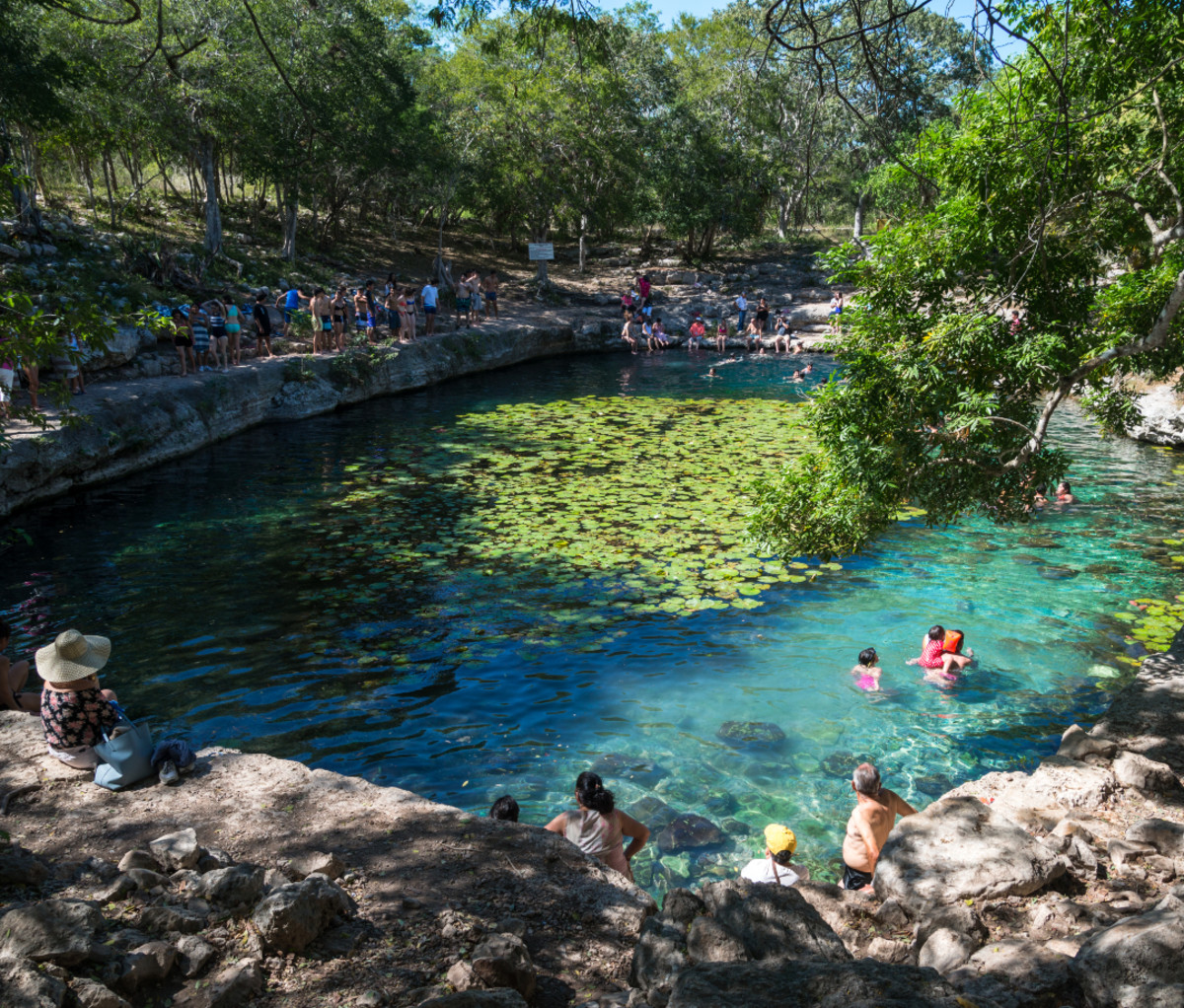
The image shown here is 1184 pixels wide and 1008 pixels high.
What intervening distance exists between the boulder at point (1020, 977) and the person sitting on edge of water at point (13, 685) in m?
6.79

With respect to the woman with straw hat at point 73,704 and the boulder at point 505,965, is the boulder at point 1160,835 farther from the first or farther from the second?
the woman with straw hat at point 73,704

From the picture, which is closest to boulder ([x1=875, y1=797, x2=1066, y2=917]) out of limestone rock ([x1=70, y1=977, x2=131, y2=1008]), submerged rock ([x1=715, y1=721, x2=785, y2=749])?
submerged rock ([x1=715, y1=721, x2=785, y2=749])

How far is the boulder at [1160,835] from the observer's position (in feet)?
14.6

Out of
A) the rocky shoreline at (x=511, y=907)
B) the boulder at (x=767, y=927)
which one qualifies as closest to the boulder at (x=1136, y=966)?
the rocky shoreline at (x=511, y=907)

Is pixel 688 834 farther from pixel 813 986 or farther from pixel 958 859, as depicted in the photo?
pixel 813 986

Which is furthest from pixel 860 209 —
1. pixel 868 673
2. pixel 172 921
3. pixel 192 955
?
pixel 192 955

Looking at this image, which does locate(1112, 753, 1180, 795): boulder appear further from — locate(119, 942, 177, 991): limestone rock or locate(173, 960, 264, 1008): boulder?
locate(119, 942, 177, 991): limestone rock

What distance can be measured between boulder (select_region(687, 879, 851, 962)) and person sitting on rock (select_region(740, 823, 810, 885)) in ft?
6.04

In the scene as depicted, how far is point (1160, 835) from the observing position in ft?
14.8

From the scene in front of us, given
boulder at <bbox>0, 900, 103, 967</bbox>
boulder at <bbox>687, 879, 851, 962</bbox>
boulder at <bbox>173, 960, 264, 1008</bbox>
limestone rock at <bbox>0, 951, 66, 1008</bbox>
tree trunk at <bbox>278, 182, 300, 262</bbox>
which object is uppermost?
tree trunk at <bbox>278, 182, 300, 262</bbox>

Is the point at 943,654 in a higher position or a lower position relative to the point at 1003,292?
lower

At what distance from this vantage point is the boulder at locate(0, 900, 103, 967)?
289 cm

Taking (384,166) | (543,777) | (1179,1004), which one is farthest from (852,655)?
(384,166)

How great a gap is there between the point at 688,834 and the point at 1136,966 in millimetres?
3428
